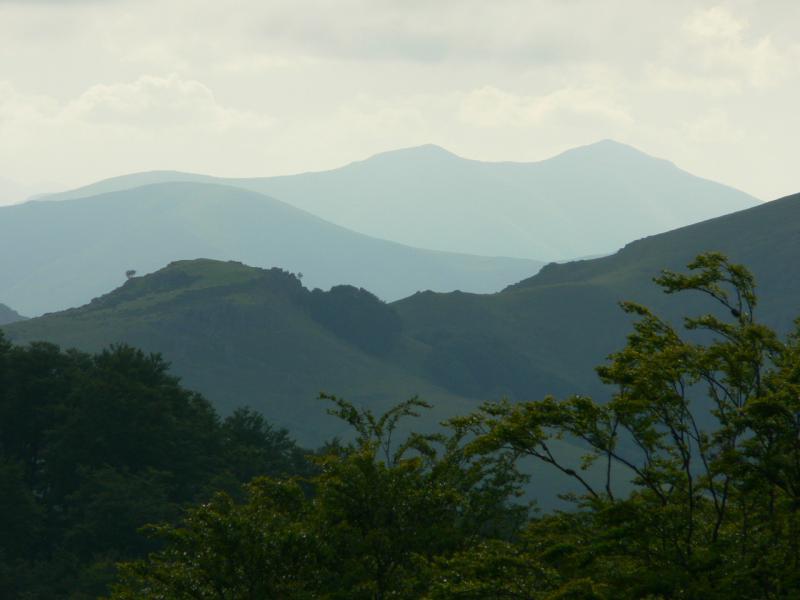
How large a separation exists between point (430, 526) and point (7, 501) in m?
49.9

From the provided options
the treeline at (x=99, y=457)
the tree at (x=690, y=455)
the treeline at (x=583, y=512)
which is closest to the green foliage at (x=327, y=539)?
the treeline at (x=583, y=512)

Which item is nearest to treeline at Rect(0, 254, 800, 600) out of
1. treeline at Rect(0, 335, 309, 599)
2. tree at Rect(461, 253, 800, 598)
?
tree at Rect(461, 253, 800, 598)

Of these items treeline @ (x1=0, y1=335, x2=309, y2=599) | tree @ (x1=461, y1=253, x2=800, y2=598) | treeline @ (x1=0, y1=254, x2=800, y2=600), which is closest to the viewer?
tree @ (x1=461, y1=253, x2=800, y2=598)

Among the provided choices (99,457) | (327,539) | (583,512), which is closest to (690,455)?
(583,512)

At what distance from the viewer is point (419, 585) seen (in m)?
25.8

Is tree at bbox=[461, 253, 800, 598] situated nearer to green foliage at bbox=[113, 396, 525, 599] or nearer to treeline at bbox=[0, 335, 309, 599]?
green foliage at bbox=[113, 396, 525, 599]

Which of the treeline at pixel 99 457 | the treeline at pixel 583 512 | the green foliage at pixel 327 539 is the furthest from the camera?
the treeline at pixel 99 457

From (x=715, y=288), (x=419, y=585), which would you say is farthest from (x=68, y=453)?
(x=715, y=288)

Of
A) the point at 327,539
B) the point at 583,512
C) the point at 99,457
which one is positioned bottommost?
the point at 99,457

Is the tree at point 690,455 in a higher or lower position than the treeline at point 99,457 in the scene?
higher

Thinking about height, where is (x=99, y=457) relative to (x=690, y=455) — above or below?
below

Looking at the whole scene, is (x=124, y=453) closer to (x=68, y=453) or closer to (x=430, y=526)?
(x=68, y=453)

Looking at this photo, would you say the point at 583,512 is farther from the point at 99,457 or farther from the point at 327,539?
the point at 99,457

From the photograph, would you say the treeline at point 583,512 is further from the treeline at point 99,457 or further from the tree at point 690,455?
the treeline at point 99,457
